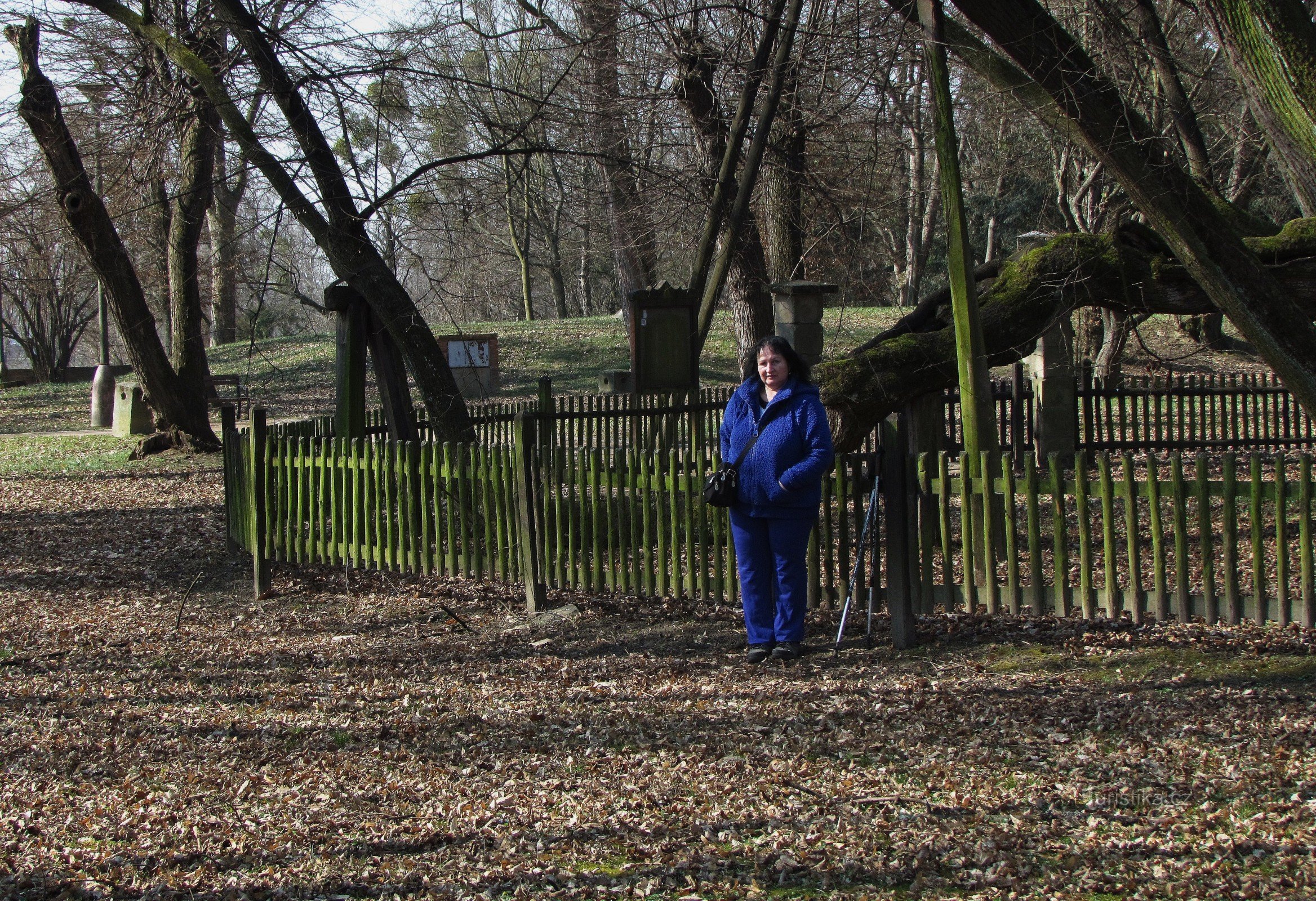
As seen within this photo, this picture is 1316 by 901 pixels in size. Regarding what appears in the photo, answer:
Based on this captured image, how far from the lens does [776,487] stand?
5754mm

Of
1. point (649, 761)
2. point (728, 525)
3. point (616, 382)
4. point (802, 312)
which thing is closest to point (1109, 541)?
point (728, 525)

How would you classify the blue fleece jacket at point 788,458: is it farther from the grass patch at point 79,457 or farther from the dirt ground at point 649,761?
the grass patch at point 79,457

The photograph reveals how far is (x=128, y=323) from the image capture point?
14.2 m

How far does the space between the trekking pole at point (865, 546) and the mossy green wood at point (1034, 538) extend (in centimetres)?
76

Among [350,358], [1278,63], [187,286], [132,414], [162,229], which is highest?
[162,229]

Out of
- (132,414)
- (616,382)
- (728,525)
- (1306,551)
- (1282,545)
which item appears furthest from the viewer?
(132,414)

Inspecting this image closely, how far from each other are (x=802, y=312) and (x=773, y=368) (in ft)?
16.9

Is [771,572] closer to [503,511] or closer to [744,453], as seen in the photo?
[744,453]

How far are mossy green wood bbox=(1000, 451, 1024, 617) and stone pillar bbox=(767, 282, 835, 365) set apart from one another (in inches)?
194

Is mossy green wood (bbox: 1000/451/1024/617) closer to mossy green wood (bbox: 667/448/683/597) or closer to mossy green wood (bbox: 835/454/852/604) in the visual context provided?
mossy green wood (bbox: 835/454/852/604)

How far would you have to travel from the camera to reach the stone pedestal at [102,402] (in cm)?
2131

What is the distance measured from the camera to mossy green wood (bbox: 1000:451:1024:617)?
228 inches

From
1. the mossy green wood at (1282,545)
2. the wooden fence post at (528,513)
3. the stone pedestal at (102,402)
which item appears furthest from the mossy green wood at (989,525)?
the stone pedestal at (102,402)

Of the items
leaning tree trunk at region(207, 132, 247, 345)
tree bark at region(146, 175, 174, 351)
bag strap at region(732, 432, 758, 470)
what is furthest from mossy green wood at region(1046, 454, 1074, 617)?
tree bark at region(146, 175, 174, 351)
